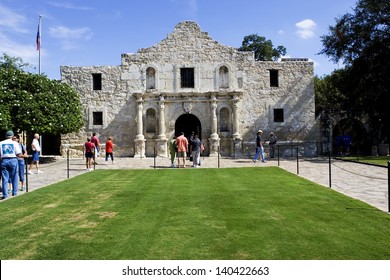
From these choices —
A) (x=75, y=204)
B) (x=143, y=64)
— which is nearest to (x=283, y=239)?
(x=75, y=204)

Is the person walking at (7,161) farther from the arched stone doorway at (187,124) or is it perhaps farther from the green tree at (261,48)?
the green tree at (261,48)

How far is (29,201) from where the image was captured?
8.89 meters

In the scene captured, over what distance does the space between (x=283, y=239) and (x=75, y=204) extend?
513 centimetres

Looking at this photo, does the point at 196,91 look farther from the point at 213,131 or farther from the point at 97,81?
the point at 97,81

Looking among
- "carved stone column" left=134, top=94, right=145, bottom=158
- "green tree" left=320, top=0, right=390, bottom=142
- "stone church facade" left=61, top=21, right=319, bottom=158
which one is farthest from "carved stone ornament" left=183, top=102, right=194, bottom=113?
"green tree" left=320, top=0, right=390, bottom=142

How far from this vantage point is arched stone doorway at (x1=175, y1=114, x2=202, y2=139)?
2516cm

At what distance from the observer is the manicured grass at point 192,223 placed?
4910 mm

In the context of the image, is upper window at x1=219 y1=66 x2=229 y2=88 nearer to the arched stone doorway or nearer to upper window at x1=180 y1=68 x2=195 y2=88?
upper window at x1=180 y1=68 x2=195 y2=88

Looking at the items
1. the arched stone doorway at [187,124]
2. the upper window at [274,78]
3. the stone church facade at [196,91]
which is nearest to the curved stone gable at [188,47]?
the stone church facade at [196,91]

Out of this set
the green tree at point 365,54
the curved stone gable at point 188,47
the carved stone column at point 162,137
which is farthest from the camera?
the curved stone gable at point 188,47

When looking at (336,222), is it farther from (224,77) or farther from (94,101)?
(94,101)

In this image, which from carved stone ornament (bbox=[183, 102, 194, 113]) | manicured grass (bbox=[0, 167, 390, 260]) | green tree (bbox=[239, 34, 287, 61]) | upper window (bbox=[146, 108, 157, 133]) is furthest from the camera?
green tree (bbox=[239, 34, 287, 61])

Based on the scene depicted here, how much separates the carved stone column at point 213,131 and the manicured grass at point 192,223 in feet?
42.5

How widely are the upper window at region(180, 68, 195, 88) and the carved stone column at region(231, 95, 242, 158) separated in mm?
3187
